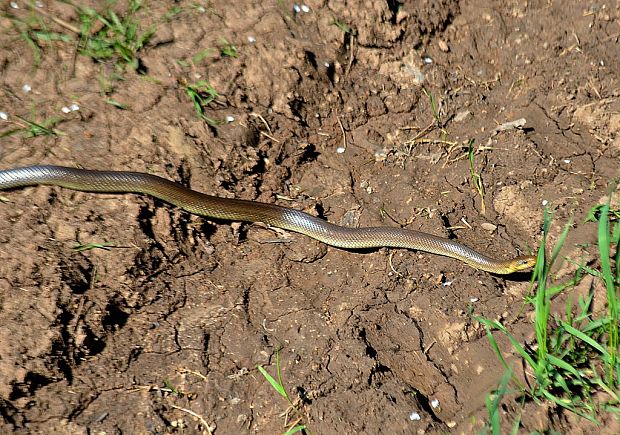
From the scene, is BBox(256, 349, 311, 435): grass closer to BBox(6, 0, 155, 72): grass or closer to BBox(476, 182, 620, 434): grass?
BBox(476, 182, 620, 434): grass

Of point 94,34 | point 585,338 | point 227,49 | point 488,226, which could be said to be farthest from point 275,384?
point 94,34

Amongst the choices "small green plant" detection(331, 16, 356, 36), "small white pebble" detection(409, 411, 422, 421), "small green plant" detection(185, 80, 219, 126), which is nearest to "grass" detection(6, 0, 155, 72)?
"small green plant" detection(185, 80, 219, 126)

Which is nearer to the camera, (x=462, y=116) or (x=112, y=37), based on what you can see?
(x=112, y=37)

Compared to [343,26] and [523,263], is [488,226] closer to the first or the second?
[523,263]

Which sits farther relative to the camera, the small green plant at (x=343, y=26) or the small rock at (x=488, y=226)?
the small green plant at (x=343, y=26)

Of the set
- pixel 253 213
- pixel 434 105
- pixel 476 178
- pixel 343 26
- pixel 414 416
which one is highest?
pixel 343 26

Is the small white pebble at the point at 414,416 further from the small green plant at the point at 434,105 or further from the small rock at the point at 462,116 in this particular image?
the small rock at the point at 462,116

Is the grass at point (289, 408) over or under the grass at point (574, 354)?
under

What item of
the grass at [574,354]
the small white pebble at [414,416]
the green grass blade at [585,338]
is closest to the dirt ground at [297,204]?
the small white pebble at [414,416]
